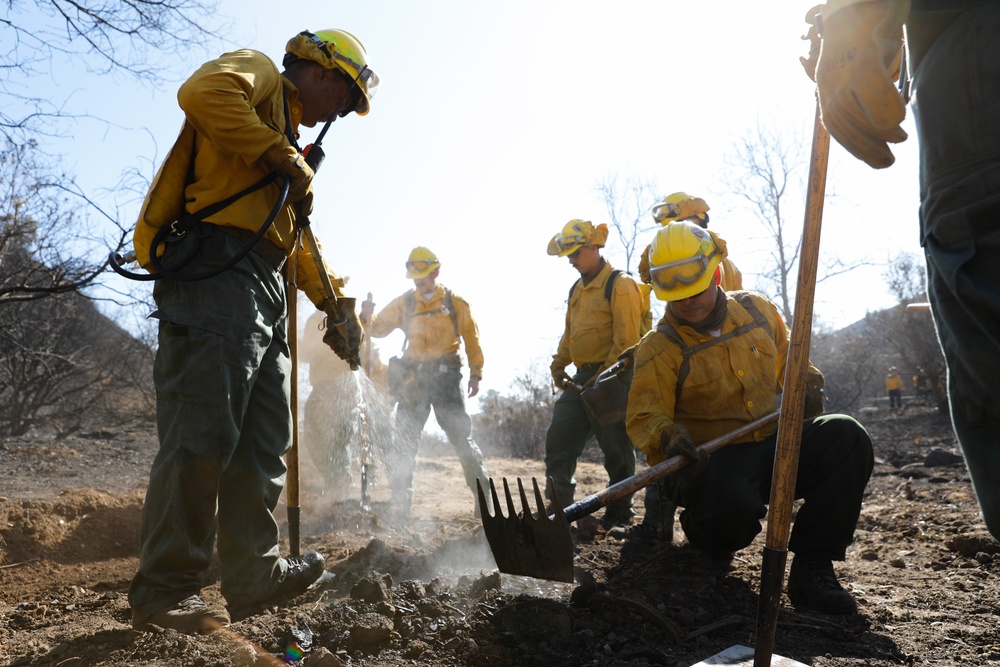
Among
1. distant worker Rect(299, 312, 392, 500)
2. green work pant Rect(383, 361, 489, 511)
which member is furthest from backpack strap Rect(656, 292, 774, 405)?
distant worker Rect(299, 312, 392, 500)

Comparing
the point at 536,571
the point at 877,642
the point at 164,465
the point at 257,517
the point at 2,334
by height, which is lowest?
the point at 877,642

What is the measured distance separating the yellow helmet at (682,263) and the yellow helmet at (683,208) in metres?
2.24

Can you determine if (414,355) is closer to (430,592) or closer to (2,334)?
(430,592)

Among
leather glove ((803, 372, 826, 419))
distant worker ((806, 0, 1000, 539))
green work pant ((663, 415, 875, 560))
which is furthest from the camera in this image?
leather glove ((803, 372, 826, 419))

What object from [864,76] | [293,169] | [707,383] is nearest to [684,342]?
[707,383]

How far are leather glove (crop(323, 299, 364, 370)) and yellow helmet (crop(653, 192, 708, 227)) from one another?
11.1ft

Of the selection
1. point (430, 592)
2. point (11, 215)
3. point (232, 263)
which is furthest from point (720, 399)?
point (11, 215)

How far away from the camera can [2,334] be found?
844cm

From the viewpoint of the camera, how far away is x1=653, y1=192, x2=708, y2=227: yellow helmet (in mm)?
6020

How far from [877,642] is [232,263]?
2.93 metres

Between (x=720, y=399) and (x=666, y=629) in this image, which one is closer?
(x=666, y=629)

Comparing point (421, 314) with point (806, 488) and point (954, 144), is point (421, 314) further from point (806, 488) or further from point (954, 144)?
point (954, 144)

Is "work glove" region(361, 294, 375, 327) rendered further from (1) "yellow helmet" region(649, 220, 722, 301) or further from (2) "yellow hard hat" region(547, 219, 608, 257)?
(1) "yellow helmet" region(649, 220, 722, 301)

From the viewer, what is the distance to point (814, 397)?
3.89 meters
